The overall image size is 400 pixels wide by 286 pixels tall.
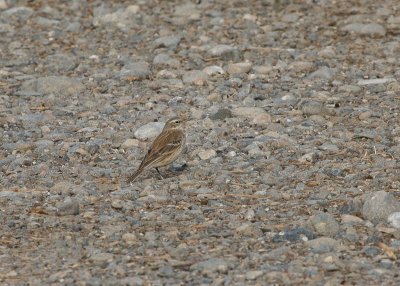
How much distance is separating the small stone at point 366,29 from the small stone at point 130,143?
5.78 m

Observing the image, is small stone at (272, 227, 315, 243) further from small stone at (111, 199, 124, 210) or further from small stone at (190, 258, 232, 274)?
small stone at (111, 199, 124, 210)

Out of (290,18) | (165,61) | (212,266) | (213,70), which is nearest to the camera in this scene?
(212,266)

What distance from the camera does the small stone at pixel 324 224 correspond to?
9.14 m

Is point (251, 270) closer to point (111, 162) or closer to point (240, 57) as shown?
point (111, 162)

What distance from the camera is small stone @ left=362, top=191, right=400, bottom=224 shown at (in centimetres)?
942

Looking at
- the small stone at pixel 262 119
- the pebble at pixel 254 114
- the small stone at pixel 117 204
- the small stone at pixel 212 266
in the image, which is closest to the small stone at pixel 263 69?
the pebble at pixel 254 114

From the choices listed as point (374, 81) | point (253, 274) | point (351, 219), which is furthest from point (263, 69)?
point (253, 274)

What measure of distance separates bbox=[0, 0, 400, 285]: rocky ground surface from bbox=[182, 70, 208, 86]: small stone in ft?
0.19

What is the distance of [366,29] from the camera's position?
16875 mm

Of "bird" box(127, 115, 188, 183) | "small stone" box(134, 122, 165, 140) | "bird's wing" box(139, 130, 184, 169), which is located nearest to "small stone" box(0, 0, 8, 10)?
"small stone" box(134, 122, 165, 140)

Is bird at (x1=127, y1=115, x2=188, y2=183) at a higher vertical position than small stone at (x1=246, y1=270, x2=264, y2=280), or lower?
lower

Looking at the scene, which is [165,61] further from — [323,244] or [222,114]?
[323,244]

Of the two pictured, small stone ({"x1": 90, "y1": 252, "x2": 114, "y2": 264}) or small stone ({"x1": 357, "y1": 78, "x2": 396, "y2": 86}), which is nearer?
Result: small stone ({"x1": 90, "y1": 252, "x2": 114, "y2": 264})

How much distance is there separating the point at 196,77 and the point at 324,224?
240 inches
